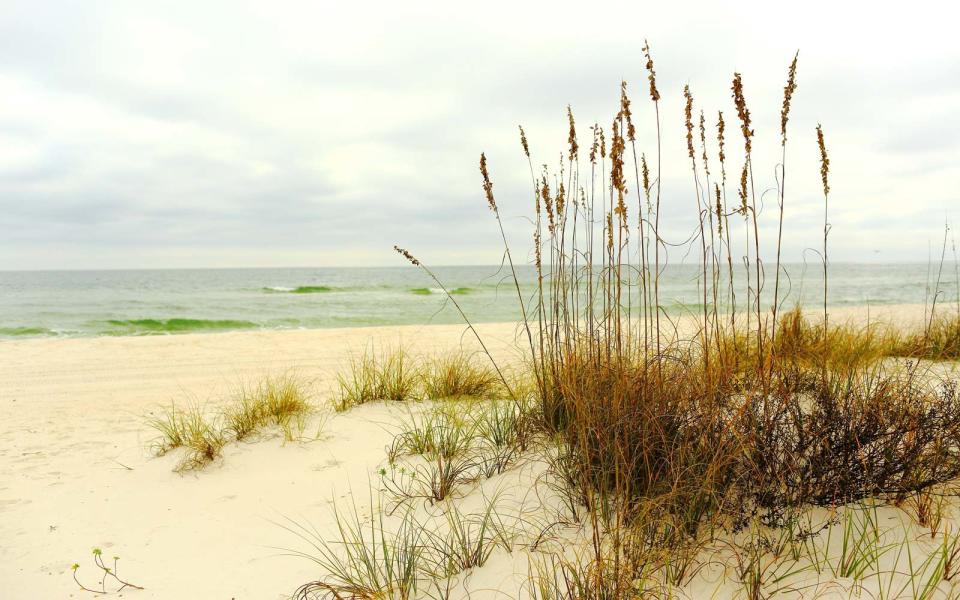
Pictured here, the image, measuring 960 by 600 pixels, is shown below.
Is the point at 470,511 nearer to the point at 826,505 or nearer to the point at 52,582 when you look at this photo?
the point at 826,505

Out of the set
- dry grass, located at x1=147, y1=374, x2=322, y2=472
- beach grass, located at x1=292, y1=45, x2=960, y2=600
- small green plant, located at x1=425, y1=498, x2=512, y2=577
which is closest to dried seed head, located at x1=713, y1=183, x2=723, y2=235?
beach grass, located at x1=292, y1=45, x2=960, y2=600

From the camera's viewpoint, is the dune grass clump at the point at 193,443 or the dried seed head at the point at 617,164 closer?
the dried seed head at the point at 617,164

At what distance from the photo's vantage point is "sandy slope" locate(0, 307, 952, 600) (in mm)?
2549

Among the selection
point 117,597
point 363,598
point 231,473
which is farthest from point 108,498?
point 363,598

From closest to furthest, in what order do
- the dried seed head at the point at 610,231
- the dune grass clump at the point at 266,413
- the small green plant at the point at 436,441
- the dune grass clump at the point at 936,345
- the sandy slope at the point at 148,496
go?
the sandy slope at the point at 148,496
the dried seed head at the point at 610,231
the small green plant at the point at 436,441
the dune grass clump at the point at 266,413
the dune grass clump at the point at 936,345

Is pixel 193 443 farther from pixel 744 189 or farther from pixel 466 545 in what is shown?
pixel 744 189

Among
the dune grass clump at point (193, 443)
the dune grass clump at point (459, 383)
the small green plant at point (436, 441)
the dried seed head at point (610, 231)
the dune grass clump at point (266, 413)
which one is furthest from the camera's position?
the dune grass clump at point (459, 383)

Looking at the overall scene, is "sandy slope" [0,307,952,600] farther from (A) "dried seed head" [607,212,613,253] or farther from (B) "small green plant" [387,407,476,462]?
(A) "dried seed head" [607,212,613,253]

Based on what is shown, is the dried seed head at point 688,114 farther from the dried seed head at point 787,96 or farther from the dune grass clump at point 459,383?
the dune grass clump at point 459,383

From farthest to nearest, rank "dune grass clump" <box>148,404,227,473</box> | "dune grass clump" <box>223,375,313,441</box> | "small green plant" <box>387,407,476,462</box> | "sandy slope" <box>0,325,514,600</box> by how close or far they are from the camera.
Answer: "dune grass clump" <box>223,375,313,441</box> → "dune grass clump" <box>148,404,227,473</box> → "small green plant" <box>387,407,476,462</box> → "sandy slope" <box>0,325,514,600</box>

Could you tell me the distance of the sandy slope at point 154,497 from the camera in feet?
8.36

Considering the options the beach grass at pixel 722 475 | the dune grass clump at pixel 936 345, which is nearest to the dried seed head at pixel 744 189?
the beach grass at pixel 722 475

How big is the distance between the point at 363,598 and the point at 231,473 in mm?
2047

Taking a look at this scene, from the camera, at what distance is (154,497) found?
341cm
